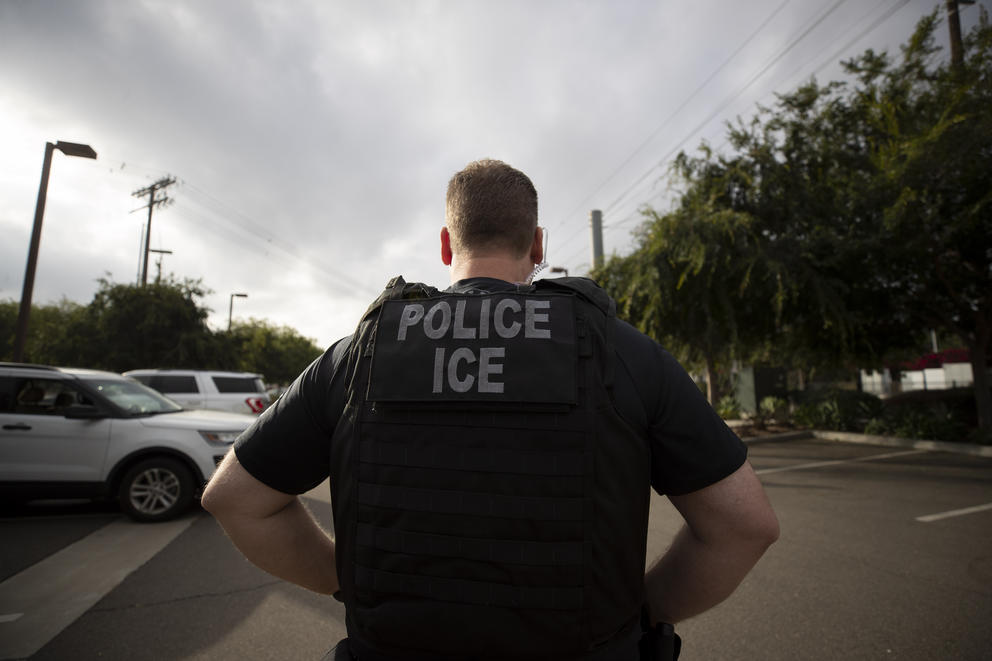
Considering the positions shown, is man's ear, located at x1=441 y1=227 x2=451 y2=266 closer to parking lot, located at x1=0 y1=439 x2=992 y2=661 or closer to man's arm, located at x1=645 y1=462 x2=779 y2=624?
man's arm, located at x1=645 y1=462 x2=779 y2=624

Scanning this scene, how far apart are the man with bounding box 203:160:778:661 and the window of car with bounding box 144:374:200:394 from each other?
37.5ft

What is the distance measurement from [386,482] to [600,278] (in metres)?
13.2

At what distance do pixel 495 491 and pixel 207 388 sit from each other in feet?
39.3

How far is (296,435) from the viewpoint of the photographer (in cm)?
132

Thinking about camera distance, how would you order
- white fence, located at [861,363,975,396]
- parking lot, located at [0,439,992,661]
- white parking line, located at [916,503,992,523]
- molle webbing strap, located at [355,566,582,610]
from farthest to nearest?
white fence, located at [861,363,975,396]
white parking line, located at [916,503,992,523]
parking lot, located at [0,439,992,661]
molle webbing strap, located at [355,566,582,610]

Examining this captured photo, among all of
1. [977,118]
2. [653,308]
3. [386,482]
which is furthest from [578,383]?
[977,118]

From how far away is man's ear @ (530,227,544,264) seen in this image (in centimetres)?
154

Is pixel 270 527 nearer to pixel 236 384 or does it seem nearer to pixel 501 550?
pixel 501 550

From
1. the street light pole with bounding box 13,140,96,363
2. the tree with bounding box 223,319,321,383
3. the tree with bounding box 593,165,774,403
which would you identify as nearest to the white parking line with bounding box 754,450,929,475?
the tree with bounding box 593,165,774,403

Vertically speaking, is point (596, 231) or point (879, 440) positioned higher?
point (596, 231)

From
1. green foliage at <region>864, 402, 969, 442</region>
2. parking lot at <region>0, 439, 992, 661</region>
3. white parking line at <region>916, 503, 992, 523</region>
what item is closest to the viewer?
parking lot at <region>0, 439, 992, 661</region>

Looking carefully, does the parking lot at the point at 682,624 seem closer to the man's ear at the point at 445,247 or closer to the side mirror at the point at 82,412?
the side mirror at the point at 82,412

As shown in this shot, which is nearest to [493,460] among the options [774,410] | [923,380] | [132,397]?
[132,397]

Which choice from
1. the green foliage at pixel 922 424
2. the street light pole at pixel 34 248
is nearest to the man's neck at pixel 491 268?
the green foliage at pixel 922 424
